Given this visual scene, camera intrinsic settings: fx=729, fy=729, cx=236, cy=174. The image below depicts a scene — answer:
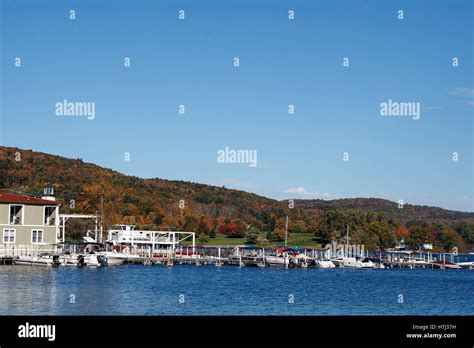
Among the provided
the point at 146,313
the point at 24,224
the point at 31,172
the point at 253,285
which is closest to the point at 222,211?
the point at 31,172

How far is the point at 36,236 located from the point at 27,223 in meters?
2.18

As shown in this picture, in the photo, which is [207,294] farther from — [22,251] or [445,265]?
[445,265]

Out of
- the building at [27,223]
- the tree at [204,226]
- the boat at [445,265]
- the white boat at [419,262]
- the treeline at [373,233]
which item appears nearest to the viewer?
the building at [27,223]

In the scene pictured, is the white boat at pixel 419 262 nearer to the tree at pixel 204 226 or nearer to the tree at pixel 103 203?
the tree at pixel 204 226

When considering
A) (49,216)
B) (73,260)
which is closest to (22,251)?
(73,260)

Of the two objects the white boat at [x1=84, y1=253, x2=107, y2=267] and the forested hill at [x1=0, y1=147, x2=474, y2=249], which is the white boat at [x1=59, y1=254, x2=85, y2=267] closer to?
the white boat at [x1=84, y1=253, x2=107, y2=267]

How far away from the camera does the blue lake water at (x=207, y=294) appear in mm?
46469

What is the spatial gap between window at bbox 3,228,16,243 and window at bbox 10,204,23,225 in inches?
40.3

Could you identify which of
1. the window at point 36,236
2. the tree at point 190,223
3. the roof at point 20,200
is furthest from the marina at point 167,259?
the tree at point 190,223

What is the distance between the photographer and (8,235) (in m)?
82.6
